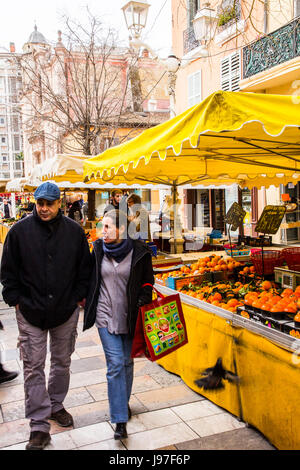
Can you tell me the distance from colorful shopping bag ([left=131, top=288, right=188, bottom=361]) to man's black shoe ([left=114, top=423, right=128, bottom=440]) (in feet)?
1.71

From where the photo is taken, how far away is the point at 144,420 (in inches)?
139

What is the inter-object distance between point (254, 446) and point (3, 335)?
423cm

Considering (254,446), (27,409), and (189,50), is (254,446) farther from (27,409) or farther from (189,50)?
(189,50)

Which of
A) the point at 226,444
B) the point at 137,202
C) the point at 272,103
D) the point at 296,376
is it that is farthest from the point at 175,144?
the point at 137,202

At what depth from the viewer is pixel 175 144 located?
123 inches

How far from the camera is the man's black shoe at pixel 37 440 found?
3.07 m

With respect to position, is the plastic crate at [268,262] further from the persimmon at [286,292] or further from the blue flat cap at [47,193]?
the blue flat cap at [47,193]

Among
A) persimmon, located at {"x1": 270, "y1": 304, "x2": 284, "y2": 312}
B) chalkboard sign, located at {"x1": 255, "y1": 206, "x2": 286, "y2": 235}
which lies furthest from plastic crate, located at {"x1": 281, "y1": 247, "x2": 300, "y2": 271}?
persimmon, located at {"x1": 270, "y1": 304, "x2": 284, "y2": 312}

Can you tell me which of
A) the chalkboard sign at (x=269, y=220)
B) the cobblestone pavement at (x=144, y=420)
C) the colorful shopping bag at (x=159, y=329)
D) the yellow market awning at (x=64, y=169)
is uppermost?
the yellow market awning at (x=64, y=169)

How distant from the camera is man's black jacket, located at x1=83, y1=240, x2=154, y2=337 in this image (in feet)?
10.7

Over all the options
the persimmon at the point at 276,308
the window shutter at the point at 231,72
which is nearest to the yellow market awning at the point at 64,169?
the persimmon at the point at 276,308

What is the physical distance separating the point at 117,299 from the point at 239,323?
0.99m

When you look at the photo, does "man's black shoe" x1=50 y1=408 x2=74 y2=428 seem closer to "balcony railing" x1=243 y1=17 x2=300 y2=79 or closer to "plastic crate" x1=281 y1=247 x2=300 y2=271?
"plastic crate" x1=281 y1=247 x2=300 y2=271

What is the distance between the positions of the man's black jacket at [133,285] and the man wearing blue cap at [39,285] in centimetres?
15
